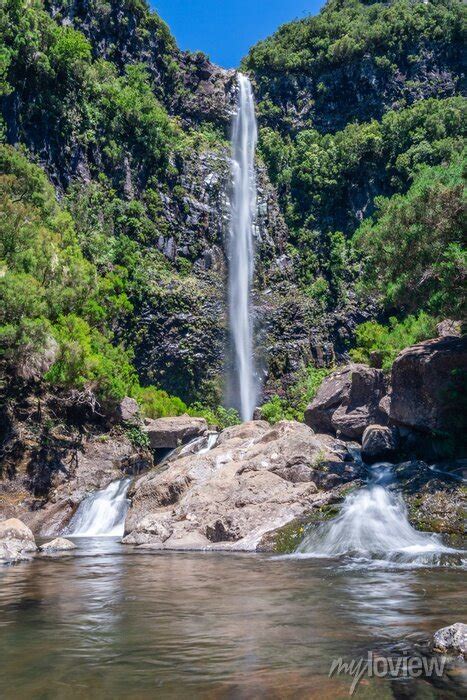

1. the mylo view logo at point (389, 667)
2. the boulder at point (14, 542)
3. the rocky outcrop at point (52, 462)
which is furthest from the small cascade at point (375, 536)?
the rocky outcrop at point (52, 462)

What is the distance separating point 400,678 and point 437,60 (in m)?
→ 52.7

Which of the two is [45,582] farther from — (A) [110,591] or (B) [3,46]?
(B) [3,46]

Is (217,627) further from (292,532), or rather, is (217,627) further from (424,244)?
(424,244)

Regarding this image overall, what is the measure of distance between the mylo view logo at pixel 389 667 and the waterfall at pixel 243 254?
104ft

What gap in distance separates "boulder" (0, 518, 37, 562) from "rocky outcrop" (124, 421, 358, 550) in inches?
87.8

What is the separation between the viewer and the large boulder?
20.5 metres

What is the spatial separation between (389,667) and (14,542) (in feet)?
32.3

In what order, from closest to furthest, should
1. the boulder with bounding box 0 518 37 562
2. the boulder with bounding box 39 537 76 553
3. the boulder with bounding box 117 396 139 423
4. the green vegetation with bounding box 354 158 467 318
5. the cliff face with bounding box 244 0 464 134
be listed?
the boulder with bounding box 0 518 37 562, the boulder with bounding box 39 537 76 553, the green vegetation with bounding box 354 158 467 318, the boulder with bounding box 117 396 139 423, the cliff face with bounding box 244 0 464 134

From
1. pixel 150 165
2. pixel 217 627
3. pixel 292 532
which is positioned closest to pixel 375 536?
pixel 292 532

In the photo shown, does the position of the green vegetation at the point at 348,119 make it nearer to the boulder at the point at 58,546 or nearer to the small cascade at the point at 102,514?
the small cascade at the point at 102,514

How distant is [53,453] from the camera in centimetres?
2119

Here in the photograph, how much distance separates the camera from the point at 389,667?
4.33 metres

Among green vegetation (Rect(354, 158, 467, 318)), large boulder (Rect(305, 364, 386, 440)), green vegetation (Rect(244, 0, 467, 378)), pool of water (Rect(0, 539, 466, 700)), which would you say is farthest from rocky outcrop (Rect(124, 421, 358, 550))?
green vegetation (Rect(244, 0, 467, 378))

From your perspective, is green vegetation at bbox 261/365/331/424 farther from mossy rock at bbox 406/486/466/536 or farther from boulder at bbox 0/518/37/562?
boulder at bbox 0/518/37/562
